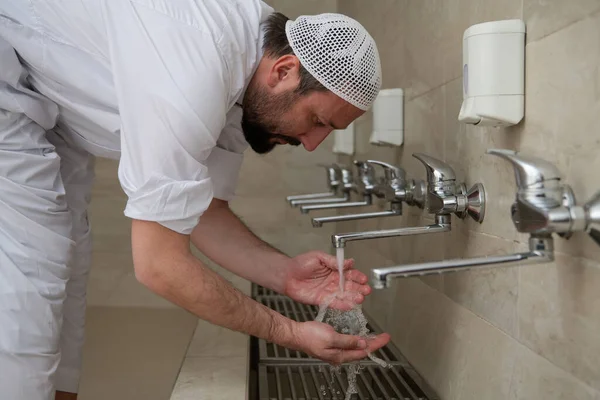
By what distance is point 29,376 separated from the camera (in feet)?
3.81

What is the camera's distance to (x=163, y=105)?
0.96 metres

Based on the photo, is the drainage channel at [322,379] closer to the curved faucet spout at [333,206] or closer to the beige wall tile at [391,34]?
the curved faucet spout at [333,206]

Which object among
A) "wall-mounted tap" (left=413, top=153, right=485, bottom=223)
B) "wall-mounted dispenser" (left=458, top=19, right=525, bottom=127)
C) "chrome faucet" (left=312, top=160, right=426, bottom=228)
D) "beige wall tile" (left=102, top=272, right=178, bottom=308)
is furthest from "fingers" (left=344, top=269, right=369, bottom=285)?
"beige wall tile" (left=102, top=272, right=178, bottom=308)

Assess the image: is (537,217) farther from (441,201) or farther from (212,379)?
(212,379)

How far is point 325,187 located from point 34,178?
1.43m

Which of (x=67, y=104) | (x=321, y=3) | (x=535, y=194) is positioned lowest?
(x=535, y=194)

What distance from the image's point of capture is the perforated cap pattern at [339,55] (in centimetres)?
Answer: 112

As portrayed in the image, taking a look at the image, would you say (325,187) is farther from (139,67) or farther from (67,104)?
(139,67)

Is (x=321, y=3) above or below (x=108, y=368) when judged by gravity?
above

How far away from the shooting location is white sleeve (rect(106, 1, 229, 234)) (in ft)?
3.17

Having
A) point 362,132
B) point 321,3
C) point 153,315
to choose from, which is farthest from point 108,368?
point 321,3

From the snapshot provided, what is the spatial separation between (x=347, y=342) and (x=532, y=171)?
1.57ft

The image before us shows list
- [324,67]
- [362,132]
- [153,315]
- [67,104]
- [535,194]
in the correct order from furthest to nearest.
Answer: [153,315] → [362,132] → [67,104] → [324,67] → [535,194]

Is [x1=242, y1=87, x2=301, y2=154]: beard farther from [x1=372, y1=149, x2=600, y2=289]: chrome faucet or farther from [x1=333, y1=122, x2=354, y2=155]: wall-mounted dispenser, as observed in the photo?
[x1=333, y1=122, x2=354, y2=155]: wall-mounted dispenser
